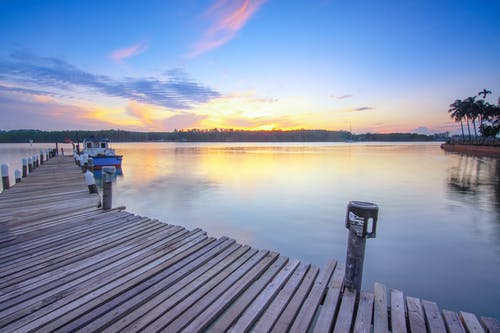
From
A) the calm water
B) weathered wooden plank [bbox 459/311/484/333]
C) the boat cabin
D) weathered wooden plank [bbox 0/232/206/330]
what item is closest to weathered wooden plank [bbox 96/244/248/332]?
weathered wooden plank [bbox 0/232/206/330]

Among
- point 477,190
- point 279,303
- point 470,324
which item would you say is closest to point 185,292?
point 279,303

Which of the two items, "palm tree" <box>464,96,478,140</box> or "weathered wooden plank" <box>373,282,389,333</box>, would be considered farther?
"palm tree" <box>464,96,478,140</box>

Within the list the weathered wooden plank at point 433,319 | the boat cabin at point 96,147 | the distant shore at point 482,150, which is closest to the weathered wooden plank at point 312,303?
the weathered wooden plank at point 433,319

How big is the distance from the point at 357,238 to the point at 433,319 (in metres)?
1.21

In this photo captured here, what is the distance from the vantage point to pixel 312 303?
3.28 meters

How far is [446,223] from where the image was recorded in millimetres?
9727

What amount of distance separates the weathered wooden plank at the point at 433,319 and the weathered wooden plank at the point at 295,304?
4.67 ft

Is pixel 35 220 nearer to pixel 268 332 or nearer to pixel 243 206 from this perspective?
pixel 268 332

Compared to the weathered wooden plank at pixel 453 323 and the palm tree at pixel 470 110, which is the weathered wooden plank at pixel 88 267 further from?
the palm tree at pixel 470 110

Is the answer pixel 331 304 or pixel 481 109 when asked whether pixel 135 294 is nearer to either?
pixel 331 304

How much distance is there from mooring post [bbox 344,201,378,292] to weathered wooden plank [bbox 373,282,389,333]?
27 centimetres

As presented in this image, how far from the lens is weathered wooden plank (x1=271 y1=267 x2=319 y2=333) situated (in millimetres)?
2881

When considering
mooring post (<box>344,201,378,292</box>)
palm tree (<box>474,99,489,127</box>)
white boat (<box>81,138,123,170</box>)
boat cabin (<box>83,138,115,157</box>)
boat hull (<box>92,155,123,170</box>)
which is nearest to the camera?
mooring post (<box>344,201,378,292</box>)

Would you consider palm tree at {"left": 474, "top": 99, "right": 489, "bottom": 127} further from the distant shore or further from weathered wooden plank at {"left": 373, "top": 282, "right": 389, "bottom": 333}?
weathered wooden plank at {"left": 373, "top": 282, "right": 389, "bottom": 333}
